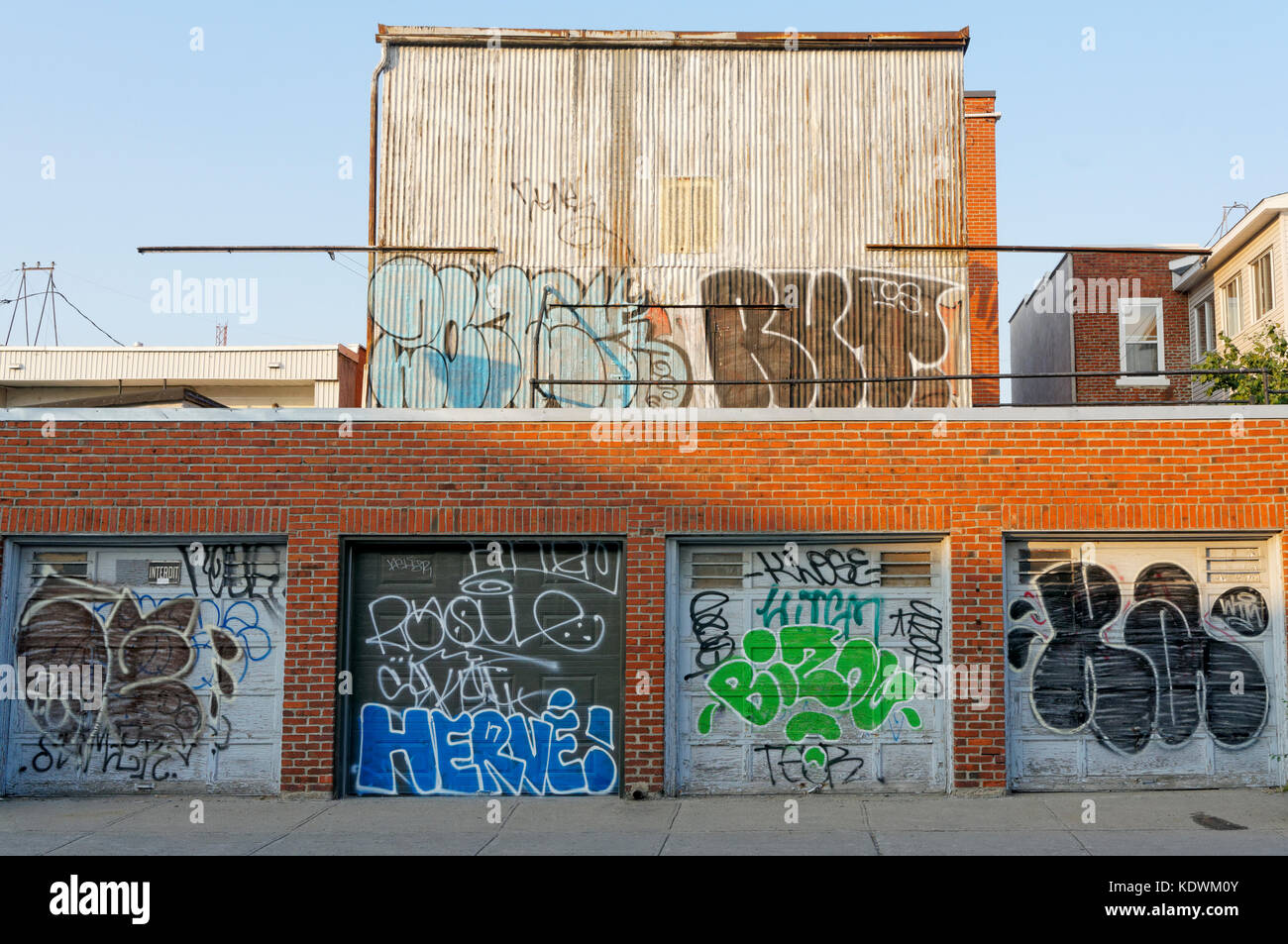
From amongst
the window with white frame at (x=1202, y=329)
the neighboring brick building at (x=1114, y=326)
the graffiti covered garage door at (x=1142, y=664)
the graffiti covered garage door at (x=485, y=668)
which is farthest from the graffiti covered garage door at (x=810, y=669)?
the window with white frame at (x=1202, y=329)

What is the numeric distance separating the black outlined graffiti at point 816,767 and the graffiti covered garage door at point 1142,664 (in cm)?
145

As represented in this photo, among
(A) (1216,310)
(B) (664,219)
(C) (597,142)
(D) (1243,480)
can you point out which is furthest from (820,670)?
(A) (1216,310)

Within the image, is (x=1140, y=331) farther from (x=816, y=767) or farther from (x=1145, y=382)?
(x=816, y=767)

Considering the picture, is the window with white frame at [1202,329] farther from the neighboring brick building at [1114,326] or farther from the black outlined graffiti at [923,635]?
the black outlined graffiti at [923,635]

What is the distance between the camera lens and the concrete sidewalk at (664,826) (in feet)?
28.4

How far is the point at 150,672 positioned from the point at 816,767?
6131 mm

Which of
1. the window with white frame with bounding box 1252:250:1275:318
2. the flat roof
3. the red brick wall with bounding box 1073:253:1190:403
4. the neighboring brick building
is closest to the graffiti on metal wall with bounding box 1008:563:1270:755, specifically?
the flat roof

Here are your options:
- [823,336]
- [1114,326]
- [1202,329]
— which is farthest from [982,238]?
[1202,329]

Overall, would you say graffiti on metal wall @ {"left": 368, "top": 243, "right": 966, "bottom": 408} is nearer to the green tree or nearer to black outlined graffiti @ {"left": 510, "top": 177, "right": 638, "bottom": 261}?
black outlined graffiti @ {"left": 510, "top": 177, "right": 638, "bottom": 261}

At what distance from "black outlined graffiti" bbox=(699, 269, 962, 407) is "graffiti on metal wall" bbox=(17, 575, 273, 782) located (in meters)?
7.73

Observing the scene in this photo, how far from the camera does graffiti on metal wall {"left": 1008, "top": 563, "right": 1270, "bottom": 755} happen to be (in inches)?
416

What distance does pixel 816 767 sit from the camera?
34.8 ft

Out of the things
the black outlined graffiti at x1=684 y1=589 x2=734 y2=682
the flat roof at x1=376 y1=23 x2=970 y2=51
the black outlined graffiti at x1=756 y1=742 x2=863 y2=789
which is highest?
the flat roof at x1=376 y1=23 x2=970 y2=51

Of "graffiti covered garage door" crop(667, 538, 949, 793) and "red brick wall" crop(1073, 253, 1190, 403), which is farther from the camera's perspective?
"red brick wall" crop(1073, 253, 1190, 403)
